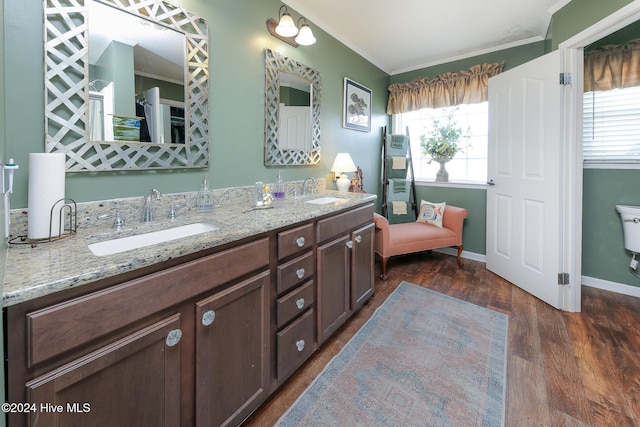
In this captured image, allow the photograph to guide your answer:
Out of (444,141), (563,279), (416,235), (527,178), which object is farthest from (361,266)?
Result: (444,141)

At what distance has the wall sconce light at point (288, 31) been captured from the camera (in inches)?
75.7

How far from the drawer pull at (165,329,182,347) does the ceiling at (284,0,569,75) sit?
7.87 feet

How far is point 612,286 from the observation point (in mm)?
2650

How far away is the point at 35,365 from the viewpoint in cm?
67

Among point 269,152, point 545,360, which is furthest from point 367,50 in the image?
point 545,360

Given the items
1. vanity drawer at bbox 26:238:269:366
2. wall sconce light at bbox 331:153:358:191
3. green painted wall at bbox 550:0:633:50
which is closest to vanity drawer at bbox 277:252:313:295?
vanity drawer at bbox 26:238:269:366

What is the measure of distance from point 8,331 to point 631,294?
→ 154 inches

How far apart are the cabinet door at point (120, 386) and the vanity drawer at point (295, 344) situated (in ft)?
1.77

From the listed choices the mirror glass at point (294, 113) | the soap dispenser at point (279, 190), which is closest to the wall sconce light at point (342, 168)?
the mirror glass at point (294, 113)

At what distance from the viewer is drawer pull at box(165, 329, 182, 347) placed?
92 centimetres

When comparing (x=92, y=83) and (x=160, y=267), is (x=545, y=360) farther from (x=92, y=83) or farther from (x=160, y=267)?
(x=92, y=83)

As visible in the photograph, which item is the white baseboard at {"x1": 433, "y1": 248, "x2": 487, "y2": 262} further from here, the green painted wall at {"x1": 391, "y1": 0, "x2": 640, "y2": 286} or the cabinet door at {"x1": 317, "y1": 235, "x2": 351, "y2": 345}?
the cabinet door at {"x1": 317, "y1": 235, "x2": 351, "y2": 345}

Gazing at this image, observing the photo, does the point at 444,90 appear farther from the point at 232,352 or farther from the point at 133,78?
the point at 232,352

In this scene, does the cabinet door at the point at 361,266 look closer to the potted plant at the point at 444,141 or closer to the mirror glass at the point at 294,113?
the mirror glass at the point at 294,113
